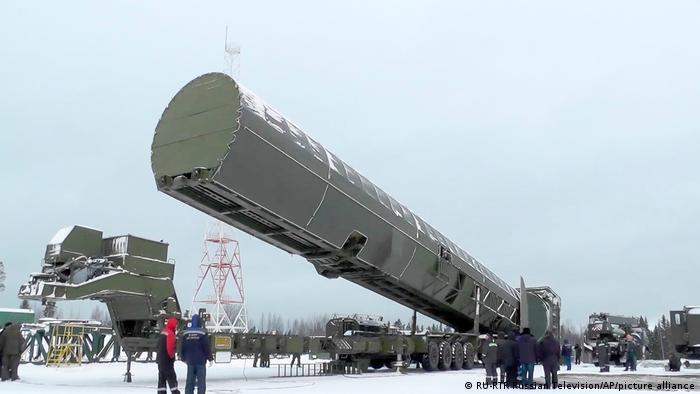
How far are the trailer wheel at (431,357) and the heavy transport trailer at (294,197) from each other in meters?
0.06

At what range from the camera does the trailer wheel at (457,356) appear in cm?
1808

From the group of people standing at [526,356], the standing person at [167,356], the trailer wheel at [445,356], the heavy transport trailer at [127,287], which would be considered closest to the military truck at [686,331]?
the trailer wheel at [445,356]

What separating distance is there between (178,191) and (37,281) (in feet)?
11.0

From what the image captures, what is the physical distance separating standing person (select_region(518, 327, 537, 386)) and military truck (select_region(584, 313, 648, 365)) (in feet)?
41.0

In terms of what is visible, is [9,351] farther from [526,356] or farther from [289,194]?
[526,356]

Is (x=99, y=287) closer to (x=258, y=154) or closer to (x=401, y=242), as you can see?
(x=258, y=154)

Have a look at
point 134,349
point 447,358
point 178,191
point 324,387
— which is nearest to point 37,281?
point 134,349

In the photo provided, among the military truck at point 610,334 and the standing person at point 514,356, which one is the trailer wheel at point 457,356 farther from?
the military truck at point 610,334

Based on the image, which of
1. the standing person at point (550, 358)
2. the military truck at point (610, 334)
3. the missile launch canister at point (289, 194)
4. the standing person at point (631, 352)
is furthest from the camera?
the military truck at point (610, 334)

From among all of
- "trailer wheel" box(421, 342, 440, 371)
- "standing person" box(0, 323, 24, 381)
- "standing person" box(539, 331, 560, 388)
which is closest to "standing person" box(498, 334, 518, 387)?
"standing person" box(539, 331, 560, 388)

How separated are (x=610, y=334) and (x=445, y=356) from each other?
33.7 feet

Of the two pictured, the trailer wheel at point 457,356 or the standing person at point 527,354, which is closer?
the standing person at point 527,354

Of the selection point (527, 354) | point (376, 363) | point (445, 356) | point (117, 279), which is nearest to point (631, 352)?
point (445, 356)

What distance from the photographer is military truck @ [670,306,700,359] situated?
1934 cm
